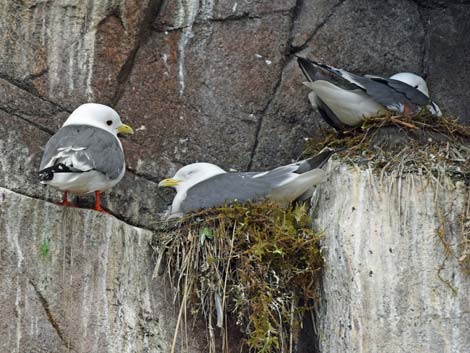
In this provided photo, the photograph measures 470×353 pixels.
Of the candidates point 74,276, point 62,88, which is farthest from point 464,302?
point 62,88

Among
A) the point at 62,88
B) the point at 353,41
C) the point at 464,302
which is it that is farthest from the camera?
the point at 353,41

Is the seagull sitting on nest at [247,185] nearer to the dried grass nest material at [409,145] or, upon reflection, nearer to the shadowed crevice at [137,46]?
the dried grass nest material at [409,145]

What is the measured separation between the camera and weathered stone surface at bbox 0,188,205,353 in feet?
19.0

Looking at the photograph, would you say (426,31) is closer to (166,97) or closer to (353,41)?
(353,41)

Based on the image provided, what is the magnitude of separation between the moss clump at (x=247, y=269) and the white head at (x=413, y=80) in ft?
4.16

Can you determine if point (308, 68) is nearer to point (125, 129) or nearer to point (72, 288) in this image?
point (125, 129)

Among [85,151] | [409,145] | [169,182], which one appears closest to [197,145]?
[169,182]

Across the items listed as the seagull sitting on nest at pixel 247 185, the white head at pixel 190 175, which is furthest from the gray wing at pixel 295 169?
the white head at pixel 190 175

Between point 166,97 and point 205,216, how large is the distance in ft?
3.32

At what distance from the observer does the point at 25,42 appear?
6.71 meters

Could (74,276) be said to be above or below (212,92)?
below

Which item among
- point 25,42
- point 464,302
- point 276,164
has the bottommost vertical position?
point 464,302

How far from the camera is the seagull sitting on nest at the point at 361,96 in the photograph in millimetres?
6551

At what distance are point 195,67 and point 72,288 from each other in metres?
1.70
